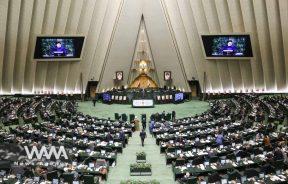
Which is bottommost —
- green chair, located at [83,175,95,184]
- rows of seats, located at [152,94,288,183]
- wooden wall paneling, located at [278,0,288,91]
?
green chair, located at [83,175,95,184]

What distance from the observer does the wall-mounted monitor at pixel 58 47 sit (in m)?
47.9

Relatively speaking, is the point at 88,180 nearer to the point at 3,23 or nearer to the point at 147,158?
the point at 147,158

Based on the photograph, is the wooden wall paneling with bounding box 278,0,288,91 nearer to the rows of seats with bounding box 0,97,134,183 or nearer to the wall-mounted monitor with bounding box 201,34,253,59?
the wall-mounted monitor with bounding box 201,34,253,59

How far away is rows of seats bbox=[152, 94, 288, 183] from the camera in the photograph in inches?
718

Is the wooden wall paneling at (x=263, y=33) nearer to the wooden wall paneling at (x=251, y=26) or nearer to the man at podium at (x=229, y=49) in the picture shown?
the wooden wall paneling at (x=251, y=26)

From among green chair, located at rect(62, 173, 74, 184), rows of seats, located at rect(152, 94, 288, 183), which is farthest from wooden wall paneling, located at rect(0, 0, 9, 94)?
green chair, located at rect(62, 173, 74, 184)

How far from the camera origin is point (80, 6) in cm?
4738

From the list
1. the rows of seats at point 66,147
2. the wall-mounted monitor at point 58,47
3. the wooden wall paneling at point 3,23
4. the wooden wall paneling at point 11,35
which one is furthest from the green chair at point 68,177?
the wall-mounted monitor at point 58,47

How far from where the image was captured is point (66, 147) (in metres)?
24.1

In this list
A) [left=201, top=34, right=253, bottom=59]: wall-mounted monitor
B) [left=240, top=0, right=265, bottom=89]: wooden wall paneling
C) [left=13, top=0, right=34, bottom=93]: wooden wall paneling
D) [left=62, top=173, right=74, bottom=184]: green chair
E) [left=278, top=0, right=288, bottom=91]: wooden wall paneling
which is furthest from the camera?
[left=201, top=34, right=253, bottom=59]: wall-mounted monitor

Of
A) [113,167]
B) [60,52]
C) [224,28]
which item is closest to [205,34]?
[224,28]

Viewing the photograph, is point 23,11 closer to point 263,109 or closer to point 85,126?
point 85,126

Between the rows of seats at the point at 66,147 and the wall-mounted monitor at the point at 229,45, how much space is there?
18.1 metres

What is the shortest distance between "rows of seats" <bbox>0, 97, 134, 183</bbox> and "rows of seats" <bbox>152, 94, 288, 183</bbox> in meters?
3.17
